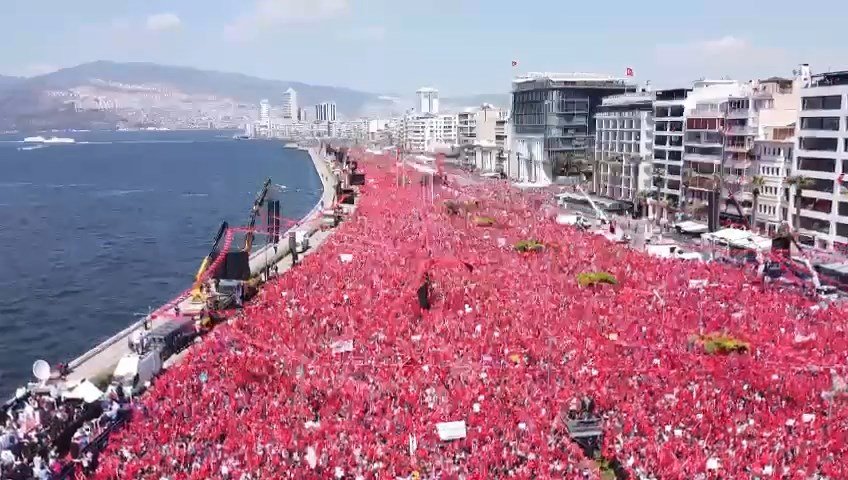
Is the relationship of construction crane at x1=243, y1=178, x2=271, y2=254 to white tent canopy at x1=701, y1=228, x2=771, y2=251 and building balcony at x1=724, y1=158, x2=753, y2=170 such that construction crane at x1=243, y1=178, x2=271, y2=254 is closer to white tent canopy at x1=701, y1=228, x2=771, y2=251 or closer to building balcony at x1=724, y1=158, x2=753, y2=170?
white tent canopy at x1=701, y1=228, x2=771, y2=251

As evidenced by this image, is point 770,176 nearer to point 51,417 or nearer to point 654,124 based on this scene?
point 654,124

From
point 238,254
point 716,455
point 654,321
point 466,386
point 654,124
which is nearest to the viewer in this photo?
point 716,455

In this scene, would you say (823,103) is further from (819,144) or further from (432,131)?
(432,131)

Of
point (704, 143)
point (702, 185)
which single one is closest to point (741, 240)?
point (702, 185)

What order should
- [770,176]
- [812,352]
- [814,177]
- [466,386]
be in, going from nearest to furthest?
[466,386] < [812,352] < [814,177] < [770,176]

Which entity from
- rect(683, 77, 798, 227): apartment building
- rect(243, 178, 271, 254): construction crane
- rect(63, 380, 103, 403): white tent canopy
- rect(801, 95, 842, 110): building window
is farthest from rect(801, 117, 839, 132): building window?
→ rect(63, 380, 103, 403): white tent canopy

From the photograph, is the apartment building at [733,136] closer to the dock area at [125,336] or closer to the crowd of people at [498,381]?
the crowd of people at [498,381]

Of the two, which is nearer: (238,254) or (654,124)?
(238,254)

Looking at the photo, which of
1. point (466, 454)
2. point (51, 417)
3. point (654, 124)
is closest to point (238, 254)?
point (51, 417)
